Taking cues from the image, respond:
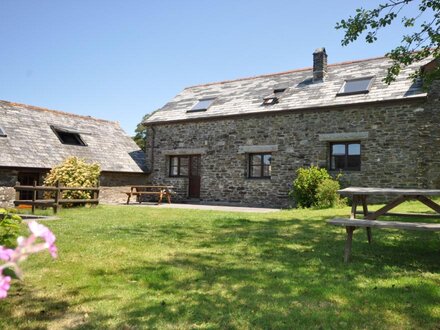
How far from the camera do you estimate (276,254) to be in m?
5.82

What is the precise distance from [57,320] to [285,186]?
13.8 m

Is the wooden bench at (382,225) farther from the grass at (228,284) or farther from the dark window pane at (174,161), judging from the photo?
the dark window pane at (174,161)

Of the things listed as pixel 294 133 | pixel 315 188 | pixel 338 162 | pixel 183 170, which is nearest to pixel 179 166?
pixel 183 170

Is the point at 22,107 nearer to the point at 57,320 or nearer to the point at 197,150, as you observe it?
the point at 197,150

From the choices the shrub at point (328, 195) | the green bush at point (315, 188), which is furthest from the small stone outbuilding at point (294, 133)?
the shrub at point (328, 195)

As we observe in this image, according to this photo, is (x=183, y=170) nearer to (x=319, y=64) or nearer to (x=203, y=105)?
(x=203, y=105)

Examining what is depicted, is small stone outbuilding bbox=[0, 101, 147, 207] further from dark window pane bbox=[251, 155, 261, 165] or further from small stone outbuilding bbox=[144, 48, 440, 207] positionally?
dark window pane bbox=[251, 155, 261, 165]

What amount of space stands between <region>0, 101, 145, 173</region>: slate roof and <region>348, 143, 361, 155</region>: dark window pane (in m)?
10.6

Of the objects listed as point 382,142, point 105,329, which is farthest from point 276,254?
point 382,142

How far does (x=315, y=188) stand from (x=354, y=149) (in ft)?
8.33

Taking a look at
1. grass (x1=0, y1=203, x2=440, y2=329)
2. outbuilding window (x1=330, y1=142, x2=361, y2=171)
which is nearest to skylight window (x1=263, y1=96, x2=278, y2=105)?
outbuilding window (x1=330, y1=142, x2=361, y2=171)

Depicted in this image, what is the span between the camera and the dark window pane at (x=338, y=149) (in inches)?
610

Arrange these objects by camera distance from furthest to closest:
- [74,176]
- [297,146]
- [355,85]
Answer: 1. [297,146]
2. [355,85]
3. [74,176]

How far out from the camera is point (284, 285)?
423 centimetres
